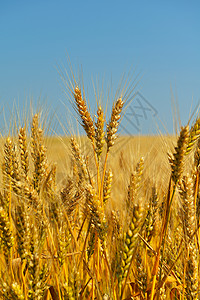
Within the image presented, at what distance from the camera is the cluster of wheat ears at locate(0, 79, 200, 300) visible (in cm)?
141

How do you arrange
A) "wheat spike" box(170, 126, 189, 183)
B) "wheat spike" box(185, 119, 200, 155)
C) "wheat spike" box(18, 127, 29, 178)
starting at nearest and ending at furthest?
"wheat spike" box(170, 126, 189, 183) < "wheat spike" box(185, 119, 200, 155) < "wheat spike" box(18, 127, 29, 178)

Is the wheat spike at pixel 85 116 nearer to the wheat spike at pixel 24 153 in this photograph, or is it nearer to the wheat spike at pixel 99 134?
the wheat spike at pixel 99 134

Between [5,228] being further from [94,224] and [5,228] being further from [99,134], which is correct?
[99,134]

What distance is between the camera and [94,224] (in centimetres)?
150

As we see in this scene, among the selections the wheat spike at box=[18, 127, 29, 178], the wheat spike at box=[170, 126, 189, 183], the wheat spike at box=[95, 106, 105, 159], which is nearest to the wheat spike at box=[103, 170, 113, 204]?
the wheat spike at box=[95, 106, 105, 159]

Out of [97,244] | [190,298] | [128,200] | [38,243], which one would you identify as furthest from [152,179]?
[38,243]

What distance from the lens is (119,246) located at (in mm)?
1388

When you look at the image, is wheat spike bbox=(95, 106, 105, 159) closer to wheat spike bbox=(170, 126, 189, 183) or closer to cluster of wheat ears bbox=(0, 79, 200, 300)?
cluster of wheat ears bbox=(0, 79, 200, 300)

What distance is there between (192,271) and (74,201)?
31.2 inches

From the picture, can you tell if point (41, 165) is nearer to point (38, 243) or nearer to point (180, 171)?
point (38, 243)

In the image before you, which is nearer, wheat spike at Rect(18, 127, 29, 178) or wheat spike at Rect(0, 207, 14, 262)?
wheat spike at Rect(0, 207, 14, 262)

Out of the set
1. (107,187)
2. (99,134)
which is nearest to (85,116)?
(99,134)

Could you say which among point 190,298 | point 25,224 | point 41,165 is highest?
point 41,165

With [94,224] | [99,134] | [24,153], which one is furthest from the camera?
[24,153]
